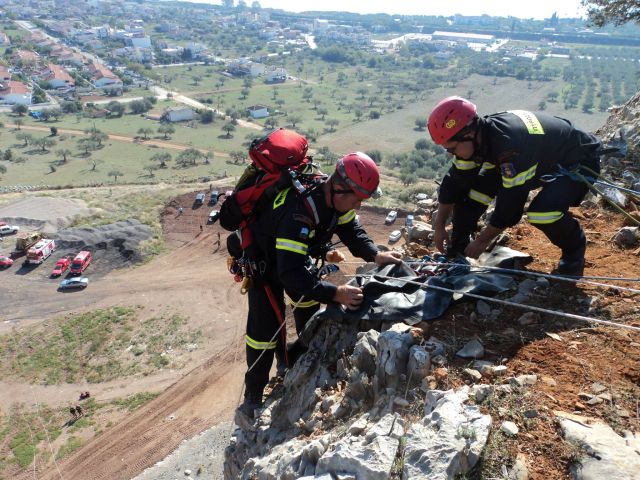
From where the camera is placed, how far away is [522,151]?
496cm

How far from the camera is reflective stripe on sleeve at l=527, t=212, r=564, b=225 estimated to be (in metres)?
5.19

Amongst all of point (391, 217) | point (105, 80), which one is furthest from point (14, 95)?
point (391, 217)

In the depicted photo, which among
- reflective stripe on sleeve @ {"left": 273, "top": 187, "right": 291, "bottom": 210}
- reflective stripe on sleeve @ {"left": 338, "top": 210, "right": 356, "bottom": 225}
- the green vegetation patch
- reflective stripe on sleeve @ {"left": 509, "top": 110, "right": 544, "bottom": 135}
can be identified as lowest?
Result: the green vegetation patch

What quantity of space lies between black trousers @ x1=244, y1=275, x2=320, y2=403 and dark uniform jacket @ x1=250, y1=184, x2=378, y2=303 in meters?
0.36

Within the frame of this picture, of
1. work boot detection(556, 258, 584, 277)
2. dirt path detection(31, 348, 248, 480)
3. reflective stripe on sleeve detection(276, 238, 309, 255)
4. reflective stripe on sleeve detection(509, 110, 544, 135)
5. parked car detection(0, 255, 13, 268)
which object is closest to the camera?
reflective stripe on sleeve detection(276, 238, 309, 255)

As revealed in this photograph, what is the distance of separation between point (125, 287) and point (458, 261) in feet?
67.5

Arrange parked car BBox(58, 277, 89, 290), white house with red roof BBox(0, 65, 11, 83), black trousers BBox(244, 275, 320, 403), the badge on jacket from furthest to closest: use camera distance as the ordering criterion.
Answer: white house with red roof BBox(0, 65, 11, 83)
parked car BBox(58, 277, 89, 290)
black trousers BBox(244, 275, 320, 403)
the badge on jacket

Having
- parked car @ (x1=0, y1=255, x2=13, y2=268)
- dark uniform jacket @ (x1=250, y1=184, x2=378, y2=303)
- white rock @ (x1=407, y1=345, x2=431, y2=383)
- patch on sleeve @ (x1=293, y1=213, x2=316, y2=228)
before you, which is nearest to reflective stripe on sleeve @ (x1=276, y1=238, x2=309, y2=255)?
dark uniform jacket @ (x1=250, y1=184, x2=378, y2=303)

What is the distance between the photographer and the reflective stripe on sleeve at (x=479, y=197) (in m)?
6.02

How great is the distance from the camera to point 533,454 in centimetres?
356

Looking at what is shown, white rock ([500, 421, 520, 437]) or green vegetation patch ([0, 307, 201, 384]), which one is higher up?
white rock ([500, 421, 520, 437])

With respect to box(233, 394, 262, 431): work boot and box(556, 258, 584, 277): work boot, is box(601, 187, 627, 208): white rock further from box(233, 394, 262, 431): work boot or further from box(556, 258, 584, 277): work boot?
box(233, 394, 262, 431): work boot

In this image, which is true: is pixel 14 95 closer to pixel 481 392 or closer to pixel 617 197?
pixel 617 197

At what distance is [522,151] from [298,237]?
95.7 inches
